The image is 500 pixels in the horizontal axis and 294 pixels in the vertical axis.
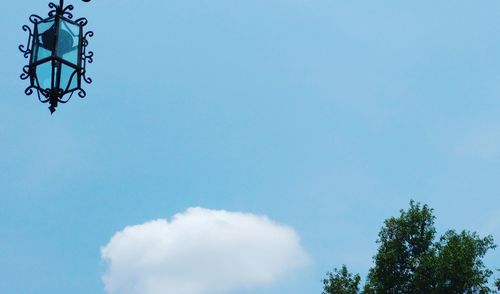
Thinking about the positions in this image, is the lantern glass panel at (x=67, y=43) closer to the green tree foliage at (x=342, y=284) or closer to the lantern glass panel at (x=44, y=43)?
the lantern glass panel at (x=44, y=43)

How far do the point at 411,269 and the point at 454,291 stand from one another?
8.08 feet

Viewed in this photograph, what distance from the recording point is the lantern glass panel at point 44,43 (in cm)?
933

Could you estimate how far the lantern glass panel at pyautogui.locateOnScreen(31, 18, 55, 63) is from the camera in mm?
9328

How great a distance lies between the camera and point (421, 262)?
121 ft

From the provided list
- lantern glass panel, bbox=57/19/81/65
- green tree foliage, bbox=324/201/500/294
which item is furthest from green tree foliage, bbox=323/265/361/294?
lantern glass panel, bbox=57/19/81/65

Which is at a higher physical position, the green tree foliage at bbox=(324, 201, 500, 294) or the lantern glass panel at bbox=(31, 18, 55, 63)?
the green tree foliage at bbox=(324, 201, 500, 294)

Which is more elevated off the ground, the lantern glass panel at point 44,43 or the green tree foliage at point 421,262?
the green tree foliage at point 421,262

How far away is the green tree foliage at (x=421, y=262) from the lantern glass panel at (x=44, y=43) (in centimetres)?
2986

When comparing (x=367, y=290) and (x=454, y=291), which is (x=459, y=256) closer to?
(x=454, y=291)

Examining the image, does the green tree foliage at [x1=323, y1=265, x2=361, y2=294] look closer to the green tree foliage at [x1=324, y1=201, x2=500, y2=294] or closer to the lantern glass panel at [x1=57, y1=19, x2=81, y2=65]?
the green tree foliage at [x1=324, y1=201, x2=500, y2=294]

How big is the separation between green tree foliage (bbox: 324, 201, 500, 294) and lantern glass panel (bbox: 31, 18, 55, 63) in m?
29.9

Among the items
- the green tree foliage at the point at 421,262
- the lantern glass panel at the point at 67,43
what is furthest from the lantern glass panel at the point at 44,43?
the green tree foliage at the point at 421,262

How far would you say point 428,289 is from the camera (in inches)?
1421

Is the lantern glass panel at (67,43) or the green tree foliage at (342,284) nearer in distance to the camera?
the lantern glass panel at (67,43)
